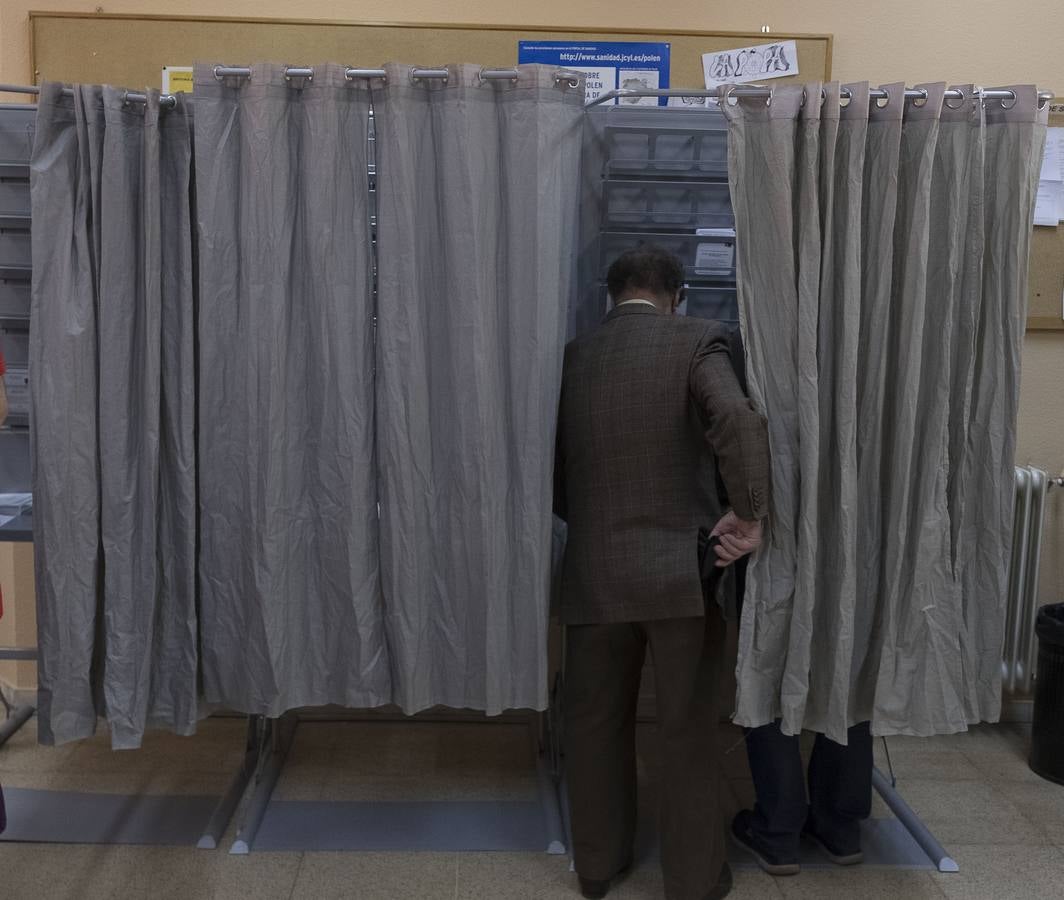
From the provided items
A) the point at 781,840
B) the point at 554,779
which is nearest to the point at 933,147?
the point at 781,840

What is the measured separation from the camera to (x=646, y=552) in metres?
2.10

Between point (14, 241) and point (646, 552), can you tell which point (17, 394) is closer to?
point (14, 241)

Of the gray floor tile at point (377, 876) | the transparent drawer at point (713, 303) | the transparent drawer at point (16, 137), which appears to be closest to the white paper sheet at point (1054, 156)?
the transparent drawer at point (713, 303)

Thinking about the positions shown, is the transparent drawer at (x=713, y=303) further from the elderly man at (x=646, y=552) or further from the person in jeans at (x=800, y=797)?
the person in jeans at (x=800, y=797)

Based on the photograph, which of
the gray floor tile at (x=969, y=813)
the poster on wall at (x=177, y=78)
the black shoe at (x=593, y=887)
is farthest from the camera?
the poster on wall at (x=177, y=78)

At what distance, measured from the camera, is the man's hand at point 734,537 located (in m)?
2.02

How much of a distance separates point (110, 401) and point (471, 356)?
73 centimetres

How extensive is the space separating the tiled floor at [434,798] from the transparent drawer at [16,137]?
5.09 feet

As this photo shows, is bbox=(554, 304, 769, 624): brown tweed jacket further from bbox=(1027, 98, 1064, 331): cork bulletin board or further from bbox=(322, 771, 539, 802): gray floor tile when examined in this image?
bbox=(1027, 98, 1064, 331): cork bulletin board

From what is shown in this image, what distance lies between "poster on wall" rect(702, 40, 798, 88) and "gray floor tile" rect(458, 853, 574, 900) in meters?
2.10

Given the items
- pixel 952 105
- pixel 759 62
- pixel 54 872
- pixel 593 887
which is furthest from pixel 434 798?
pixel 759 62

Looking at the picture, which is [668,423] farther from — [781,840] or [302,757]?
[302,757]

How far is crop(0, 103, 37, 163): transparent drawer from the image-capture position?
228cm

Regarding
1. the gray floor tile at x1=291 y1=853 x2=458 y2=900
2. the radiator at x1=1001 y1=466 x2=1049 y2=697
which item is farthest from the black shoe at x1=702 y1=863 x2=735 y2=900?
the radiator at x1=1001 y1=466 x2=1049 y2=697
